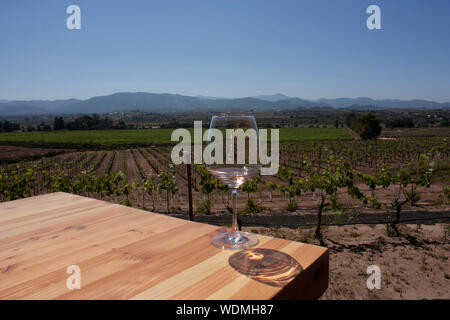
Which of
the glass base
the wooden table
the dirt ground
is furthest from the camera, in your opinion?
the dirt ground

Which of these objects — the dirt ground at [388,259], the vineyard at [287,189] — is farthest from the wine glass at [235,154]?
the vineyard at [287,189]

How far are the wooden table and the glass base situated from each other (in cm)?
3

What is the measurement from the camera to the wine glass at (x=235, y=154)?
960 mm

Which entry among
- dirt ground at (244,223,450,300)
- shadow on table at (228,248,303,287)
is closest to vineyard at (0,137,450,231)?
dirt ground at (244,223,450,300)

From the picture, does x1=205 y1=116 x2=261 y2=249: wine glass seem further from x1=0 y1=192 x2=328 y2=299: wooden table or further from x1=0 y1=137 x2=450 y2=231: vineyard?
x1=0 y1=137 x2=450 y2=231: vineyard

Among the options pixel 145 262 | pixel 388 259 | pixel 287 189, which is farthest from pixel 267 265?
pixel 287 189

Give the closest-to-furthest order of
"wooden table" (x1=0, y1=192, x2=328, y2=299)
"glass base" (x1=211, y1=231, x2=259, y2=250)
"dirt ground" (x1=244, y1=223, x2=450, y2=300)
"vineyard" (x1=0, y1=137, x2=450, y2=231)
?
"wooden table" (x1=0, y1=192, x2=328, y2=299)
"glass base" (x1=211, y1=231, x2=259, y2=250)
"dirt ground" (x1=244, y1=223, x2=450, y2=300)
"vineyard" (x1=0, y1=137, x2=450, y2=231)

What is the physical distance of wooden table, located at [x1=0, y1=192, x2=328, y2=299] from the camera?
0.69 meters

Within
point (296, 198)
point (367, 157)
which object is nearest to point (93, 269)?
point (296, 198)

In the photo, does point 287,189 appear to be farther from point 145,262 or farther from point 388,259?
point 145,262

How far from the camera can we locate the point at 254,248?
3.05 ft

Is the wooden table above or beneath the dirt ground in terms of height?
above
